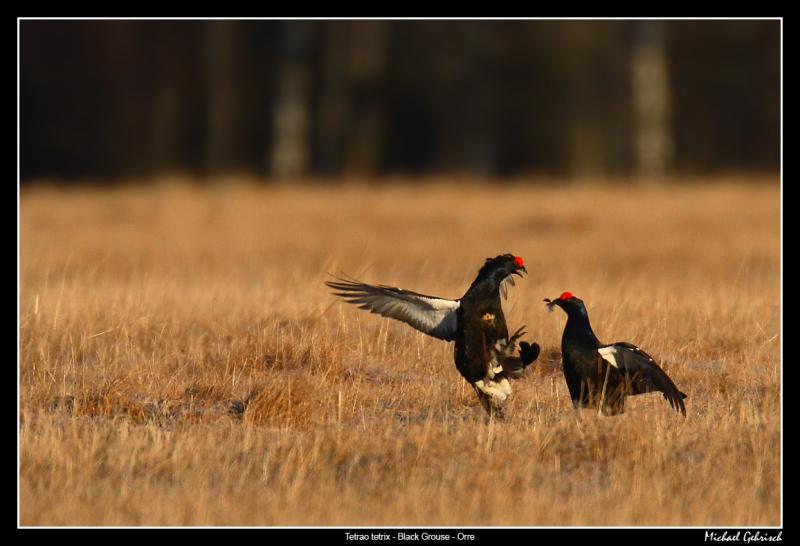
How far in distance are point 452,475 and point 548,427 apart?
0.71m

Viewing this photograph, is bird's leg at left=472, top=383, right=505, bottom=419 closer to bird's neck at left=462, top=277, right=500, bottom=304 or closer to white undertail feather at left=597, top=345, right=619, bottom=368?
bird's neck at left=462, top=277, right=500, bottom=304

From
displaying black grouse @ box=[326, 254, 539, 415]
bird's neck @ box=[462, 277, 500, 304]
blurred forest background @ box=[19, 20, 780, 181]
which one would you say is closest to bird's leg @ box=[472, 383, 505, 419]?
displaying black grouse @ box=[326, 254, 539, 415]

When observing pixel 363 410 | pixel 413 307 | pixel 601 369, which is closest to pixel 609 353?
pixel 601 369

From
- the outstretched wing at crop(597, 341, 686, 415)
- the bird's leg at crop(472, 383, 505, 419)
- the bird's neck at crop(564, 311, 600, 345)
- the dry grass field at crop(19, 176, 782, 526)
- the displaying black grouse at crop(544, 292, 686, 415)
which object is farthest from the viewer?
the bird's leg at crop(472, 383, 505, 419)

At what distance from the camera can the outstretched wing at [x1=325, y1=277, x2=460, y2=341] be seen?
592cm

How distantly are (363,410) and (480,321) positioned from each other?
0.78 metres

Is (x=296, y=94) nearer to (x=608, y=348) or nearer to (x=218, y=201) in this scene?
(x=218, y=201)

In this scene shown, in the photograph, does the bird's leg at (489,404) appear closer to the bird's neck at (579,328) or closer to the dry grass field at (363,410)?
the dry grass field at (363,410)

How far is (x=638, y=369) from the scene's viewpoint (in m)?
5.68

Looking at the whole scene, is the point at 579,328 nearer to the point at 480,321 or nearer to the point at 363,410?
the point at 480,321

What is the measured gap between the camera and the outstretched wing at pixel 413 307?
5922 mm

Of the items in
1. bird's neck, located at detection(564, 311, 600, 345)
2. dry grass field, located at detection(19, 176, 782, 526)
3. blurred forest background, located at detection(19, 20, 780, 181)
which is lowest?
dry grass field, located at detection(19, 176, 782, 526)
